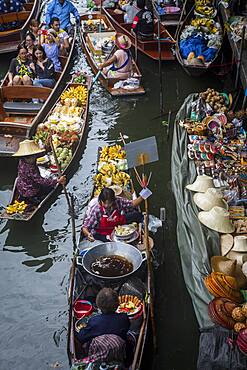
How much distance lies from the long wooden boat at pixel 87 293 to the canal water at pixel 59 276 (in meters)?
0.56

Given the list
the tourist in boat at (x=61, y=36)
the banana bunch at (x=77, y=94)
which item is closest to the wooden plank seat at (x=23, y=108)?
the banana bunch at (x=77, y=94)

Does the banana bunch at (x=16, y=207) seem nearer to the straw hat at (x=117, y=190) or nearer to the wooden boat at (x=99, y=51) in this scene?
the straw hat at (x=117, y=190)

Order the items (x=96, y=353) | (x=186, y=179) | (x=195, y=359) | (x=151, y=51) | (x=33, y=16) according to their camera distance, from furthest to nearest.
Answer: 1. (x=33, y=16)
2. (x=151, y=51)
3. (x=186, y=179)
4. (x=195, y=359)
5. (x=96, y=353)

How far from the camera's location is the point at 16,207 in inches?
269

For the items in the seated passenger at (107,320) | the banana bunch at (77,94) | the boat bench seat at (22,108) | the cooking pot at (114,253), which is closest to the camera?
the seated passenger at (107,320)

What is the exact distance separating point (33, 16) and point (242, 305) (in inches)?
433

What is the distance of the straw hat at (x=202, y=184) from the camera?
6.29 meters

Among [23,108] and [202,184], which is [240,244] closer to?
[202,184]

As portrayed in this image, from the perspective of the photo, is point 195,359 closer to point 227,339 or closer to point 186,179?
point 227,339

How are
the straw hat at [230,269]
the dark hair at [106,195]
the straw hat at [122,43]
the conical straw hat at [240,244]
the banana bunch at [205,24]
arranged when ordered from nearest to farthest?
the straw hat at [230,269] < the conical straw hat at [240,244] < the dark hair at [106,195] < the straw hat at [122,43] < the banana bunch at [205,24]

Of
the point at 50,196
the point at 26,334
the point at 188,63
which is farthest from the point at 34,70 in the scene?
the point at 26,334

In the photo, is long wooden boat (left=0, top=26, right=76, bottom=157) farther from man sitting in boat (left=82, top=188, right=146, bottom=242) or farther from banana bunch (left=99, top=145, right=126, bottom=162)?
man sitting in boat (left=82, top=188, right=146, bottom=242)

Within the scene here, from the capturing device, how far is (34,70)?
10000 millimetres

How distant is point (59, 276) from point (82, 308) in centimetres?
127
